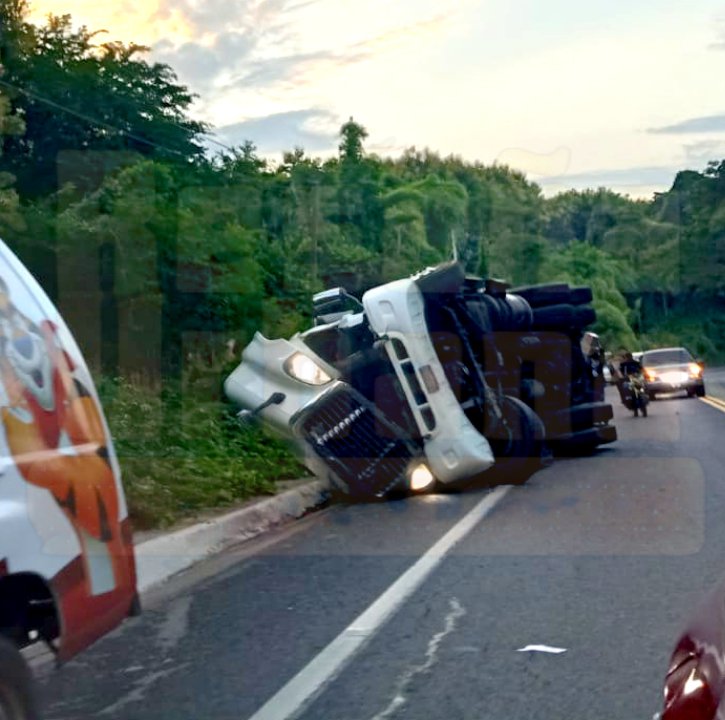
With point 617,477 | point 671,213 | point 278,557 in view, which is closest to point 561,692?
point 278,557

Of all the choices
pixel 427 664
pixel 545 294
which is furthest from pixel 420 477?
pixel 427 664

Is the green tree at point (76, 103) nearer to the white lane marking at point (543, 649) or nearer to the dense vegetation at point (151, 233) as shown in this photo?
the dense vegetation at point (151, 233)

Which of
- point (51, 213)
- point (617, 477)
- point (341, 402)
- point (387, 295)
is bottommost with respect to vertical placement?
point (617, 477)

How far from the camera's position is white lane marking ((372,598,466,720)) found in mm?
6797

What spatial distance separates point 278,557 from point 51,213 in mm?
13457

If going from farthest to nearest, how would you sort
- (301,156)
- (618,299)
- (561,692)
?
1. (618,299)
2. (301,156)
3. (561,692)

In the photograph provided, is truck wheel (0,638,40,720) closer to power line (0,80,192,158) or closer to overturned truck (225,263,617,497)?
overturned truck (225,263,617,497)

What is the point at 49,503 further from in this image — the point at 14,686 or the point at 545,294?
the point at 545,294

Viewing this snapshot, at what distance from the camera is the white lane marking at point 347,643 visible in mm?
6906

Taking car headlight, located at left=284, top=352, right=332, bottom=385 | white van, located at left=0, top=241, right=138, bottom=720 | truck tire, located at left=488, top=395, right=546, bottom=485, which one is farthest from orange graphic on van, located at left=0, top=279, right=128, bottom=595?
truck tire, located at left=488, top=395, right=546, bottom=485

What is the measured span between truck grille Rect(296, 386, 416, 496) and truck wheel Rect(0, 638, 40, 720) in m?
10.00

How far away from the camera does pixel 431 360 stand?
51.5 ft

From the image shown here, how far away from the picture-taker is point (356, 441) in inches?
608

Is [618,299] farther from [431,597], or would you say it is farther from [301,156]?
[431,597]
